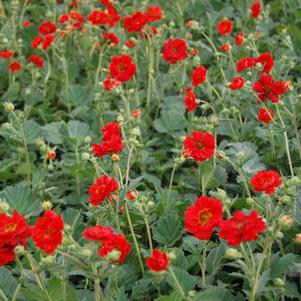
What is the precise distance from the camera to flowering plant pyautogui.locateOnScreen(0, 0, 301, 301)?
1810 mm

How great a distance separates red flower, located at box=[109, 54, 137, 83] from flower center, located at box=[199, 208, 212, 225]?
1264 millimetres

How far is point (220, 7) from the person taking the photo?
15.8ft

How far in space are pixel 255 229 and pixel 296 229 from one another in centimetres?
A: 75

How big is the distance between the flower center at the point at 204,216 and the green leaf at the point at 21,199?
0.94 meters

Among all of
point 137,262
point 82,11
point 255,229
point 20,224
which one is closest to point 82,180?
point 137,262

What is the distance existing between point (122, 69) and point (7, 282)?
4.07 feet

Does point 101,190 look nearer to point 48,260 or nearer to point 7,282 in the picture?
Result: point 48,260

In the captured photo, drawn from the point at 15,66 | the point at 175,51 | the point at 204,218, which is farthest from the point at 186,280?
the point at 15,66

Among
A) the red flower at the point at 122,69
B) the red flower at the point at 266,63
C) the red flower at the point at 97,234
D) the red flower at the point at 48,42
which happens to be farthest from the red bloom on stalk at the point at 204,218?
the red flower at the point at 48,42

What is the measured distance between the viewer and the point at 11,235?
1.66 metres

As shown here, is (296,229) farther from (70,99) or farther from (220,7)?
(220,7)

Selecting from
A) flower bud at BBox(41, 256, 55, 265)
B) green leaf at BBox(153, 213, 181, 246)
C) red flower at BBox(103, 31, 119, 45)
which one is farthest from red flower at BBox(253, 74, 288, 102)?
red flower at BBox(103, 31, 119, 45)

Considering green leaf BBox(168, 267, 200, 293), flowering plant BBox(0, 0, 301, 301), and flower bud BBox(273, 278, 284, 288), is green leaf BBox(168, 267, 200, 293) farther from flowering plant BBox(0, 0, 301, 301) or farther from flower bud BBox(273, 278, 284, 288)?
flower bud BBox(273, 278, 284, 288)

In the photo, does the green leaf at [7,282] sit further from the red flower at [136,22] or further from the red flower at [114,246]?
the red flower at [136,22]
